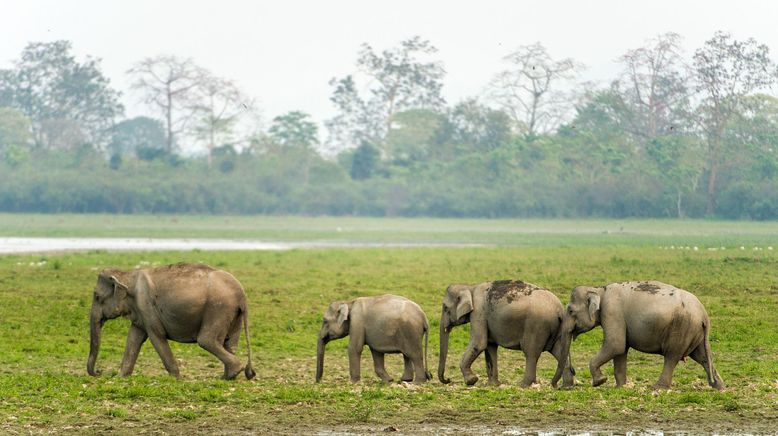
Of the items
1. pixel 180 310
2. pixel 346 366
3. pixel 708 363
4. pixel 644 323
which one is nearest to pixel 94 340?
pixel 180 310

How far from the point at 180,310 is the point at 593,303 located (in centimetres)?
490

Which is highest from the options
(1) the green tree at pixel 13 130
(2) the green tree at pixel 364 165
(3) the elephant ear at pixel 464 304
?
(1) the green tree at pixel 13 130

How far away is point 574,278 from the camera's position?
29172mm

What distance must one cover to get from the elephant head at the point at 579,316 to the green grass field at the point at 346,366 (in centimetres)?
41

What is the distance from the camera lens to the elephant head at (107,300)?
52.7 ft

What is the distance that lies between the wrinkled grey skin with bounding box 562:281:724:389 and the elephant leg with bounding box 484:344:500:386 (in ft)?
3.07

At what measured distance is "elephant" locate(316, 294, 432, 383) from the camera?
50.0ft

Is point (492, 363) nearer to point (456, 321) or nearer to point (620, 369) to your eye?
point (456, 321)

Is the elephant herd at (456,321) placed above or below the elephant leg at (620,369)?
above

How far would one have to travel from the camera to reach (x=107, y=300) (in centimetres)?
1628

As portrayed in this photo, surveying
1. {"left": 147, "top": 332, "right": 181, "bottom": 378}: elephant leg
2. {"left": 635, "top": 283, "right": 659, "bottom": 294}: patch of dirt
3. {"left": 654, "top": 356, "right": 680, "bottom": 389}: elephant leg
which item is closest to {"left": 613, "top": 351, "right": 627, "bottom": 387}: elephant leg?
{"left": 654, "top": 356, "right": 680, "bottom": 389}: elephant leg

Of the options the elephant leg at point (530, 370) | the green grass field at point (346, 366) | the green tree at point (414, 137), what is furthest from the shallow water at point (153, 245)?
the green tree at point (414, 137)

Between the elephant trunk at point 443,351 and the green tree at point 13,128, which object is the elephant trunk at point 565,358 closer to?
the elephant trunk at point 443,351

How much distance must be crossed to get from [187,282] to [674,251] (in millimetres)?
28328
